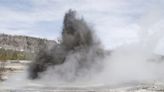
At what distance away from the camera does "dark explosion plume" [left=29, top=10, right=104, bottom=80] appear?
56.4 m

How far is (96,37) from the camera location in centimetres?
6025

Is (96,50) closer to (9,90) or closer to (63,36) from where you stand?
(63,36)

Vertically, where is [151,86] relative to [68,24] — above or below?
below

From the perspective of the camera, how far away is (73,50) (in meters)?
57.7

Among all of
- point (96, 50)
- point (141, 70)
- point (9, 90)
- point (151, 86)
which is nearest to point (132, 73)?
point (141, 70)

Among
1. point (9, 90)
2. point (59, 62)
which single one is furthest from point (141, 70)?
point (9, 90)

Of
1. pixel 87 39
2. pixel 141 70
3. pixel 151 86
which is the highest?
pixel 87 39

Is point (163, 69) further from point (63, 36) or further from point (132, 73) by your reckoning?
point (63, 36)

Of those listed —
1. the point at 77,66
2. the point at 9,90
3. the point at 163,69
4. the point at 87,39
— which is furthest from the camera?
the point at 163,69

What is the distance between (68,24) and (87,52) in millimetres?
5979

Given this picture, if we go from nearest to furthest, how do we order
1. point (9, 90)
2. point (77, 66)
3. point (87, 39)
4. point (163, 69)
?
1. point (9, 90)
2. point (77, 66)
3. point (87, 39)
4. point (163, 69)

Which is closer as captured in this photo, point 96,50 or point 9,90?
point 9,90

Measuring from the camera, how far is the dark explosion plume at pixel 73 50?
56.4 metres

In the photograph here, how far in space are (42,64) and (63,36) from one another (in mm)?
5504
